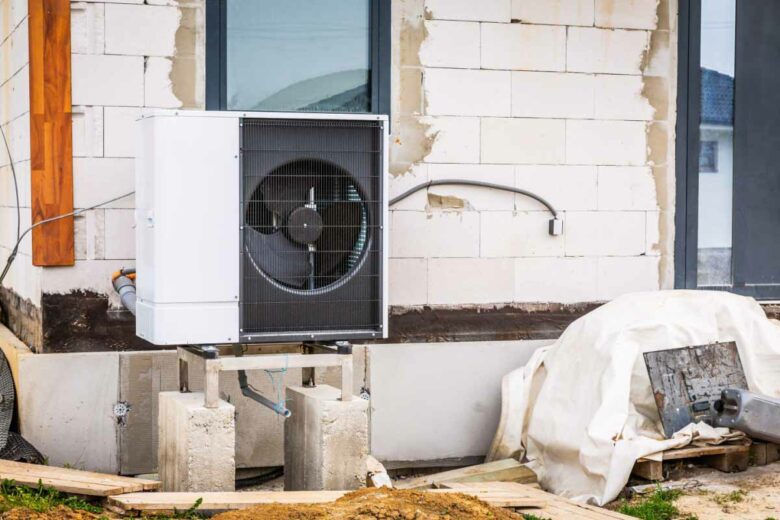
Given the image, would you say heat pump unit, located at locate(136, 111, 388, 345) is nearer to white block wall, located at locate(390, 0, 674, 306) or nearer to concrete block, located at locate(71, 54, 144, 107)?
concrete block, located at locate(71, 54, 144, 107)

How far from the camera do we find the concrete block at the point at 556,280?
6023 millimetres

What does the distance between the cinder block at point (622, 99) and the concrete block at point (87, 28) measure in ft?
8.69

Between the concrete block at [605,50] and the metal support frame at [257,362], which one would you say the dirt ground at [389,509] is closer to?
the metal support frame at [257,362]

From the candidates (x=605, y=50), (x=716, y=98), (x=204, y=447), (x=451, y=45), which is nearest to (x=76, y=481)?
(x=204, y=447)

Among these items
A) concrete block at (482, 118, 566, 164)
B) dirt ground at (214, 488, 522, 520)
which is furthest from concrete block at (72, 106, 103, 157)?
dirt ground at (214, 488, 522, 520)

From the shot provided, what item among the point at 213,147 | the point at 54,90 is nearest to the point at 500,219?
the point at 213,147

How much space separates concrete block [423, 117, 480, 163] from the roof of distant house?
1.45 m

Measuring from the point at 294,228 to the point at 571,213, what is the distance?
2.05 metres

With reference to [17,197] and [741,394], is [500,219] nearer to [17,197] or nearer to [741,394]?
[741,394]

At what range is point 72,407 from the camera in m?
5.29

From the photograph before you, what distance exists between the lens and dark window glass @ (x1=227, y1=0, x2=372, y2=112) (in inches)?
220

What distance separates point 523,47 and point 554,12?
27 cm

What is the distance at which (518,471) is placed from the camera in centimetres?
546

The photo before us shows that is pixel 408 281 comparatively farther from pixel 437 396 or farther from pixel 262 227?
pixel 262 227
